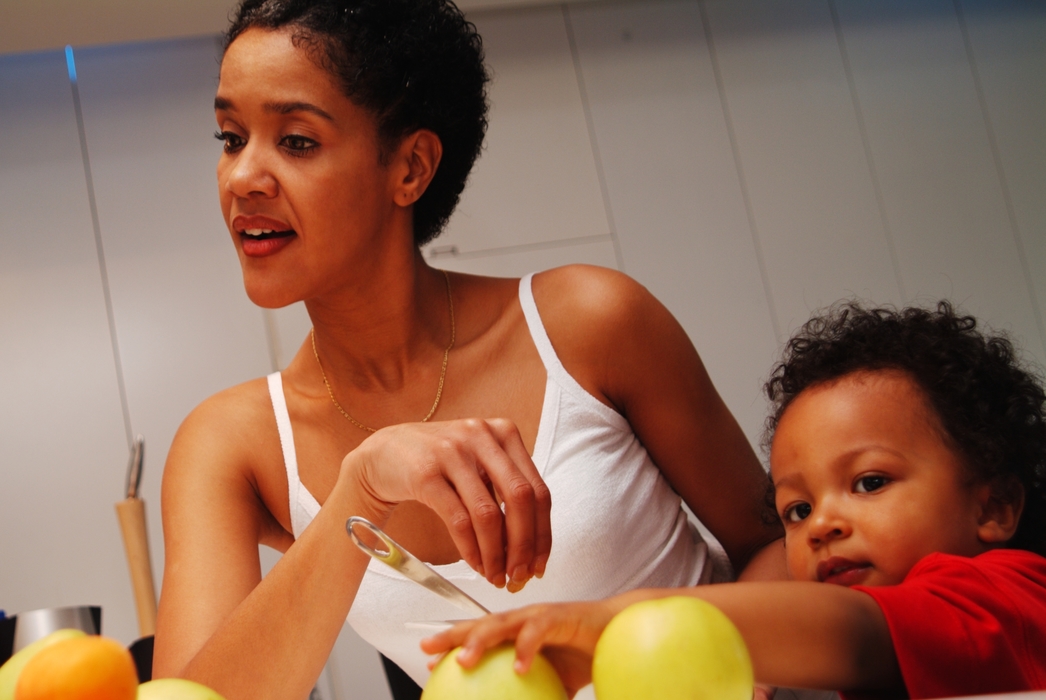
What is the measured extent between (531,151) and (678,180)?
0.47 m

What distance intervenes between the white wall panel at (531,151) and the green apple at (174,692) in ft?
7.95

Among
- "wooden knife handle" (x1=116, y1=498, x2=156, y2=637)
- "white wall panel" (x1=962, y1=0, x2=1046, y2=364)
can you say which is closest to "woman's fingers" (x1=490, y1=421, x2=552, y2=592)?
"wooden knife handle" (x1=116, y1=498, x2=156, y2=637)

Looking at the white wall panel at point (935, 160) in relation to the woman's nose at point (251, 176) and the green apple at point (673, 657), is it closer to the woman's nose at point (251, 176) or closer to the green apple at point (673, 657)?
the woman's nose at point (251, 176)

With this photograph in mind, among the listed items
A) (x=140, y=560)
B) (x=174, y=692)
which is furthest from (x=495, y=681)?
(x=140, y=560)

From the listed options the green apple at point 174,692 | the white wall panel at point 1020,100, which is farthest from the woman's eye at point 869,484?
the white wall panel at point 1020,100

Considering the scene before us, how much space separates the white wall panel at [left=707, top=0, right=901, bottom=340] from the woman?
1.89m

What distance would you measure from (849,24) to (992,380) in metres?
2.60

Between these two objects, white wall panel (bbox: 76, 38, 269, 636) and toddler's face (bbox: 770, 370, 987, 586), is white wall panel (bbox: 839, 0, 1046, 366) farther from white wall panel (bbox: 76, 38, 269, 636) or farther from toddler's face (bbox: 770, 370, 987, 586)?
toddler's face (bbox: 770, 370, 987, 586)

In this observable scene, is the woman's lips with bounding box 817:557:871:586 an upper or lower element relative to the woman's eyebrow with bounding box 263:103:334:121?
lower

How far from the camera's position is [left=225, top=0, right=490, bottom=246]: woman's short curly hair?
1.04m

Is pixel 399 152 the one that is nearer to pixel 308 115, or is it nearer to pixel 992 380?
pixel 308 115

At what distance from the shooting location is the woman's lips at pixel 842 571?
0.74 m

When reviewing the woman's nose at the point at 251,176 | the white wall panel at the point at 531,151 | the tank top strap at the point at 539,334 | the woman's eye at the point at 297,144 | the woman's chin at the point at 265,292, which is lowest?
the tank top strap at the point at 539,334

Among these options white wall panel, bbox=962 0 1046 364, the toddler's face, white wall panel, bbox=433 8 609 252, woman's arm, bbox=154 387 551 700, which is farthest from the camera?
white wall panel, bbox=962 0 1046 364
